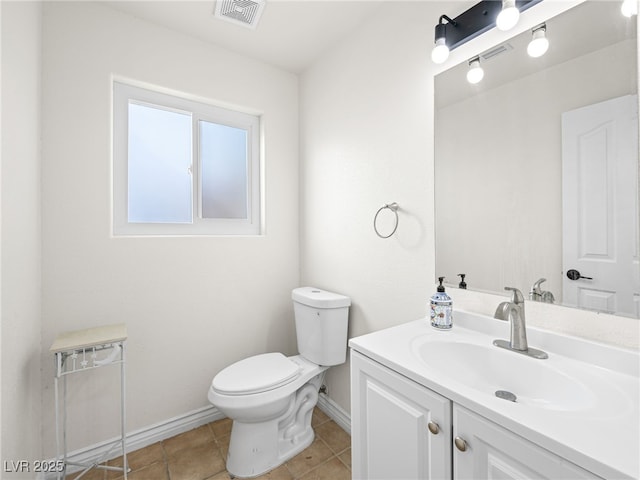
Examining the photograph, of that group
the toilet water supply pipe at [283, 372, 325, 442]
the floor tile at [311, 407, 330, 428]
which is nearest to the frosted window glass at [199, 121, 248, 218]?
the toilet water supply pipe at [283, 372, 325, 442]

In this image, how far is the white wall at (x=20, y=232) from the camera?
3.20 ft

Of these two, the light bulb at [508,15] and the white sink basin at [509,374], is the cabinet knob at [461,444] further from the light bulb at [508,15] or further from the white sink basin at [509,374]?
the light bulb at [508,15]

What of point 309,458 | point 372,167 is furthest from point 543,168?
point 309,458

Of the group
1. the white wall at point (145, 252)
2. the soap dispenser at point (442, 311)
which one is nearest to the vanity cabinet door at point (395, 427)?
the soap dispenser at point (442, 311)

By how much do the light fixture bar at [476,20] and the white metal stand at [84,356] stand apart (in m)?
1.91

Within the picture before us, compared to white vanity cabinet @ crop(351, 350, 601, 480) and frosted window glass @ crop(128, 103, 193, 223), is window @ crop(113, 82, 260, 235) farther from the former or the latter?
white vanity cabinet @ crop(351, 350, 601, 480)

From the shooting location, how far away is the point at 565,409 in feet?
2.46

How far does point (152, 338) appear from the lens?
165 centimetres

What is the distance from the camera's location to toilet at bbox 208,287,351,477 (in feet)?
4.54

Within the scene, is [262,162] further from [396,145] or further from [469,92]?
[469,92]

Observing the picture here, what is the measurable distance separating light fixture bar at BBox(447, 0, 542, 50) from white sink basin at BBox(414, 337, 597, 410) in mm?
1142

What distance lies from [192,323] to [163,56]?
1559mm

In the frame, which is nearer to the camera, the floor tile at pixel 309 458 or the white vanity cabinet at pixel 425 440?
the white vanity cabinet at pixel 425 440

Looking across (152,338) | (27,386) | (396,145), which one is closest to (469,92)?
(396,145)
